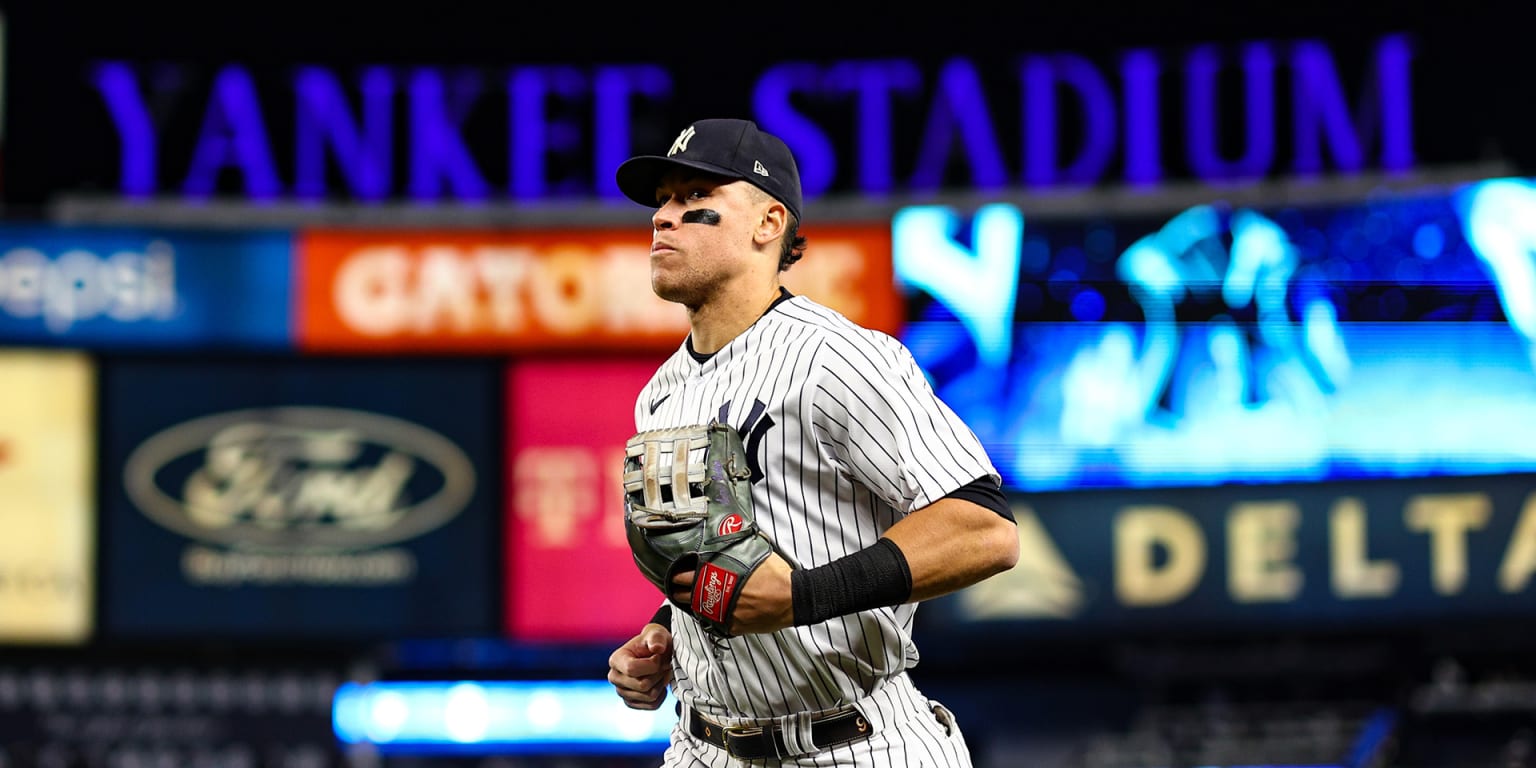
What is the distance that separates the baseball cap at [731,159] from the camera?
2801 millimetres

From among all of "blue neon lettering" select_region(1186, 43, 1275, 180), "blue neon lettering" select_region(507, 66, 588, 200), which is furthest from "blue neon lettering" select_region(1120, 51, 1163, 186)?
"blue neon lettering" select_region(507, 66, 588, 200)

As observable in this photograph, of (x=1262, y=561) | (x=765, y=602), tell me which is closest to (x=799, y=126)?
(x=1262, y=561)

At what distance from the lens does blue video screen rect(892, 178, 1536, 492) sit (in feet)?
32.9

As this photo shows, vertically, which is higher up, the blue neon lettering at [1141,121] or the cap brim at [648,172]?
the blue neon lettering at [1141,121]

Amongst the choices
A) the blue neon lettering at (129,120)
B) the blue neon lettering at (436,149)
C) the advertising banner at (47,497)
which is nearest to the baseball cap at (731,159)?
the advertising banner at (47,497)

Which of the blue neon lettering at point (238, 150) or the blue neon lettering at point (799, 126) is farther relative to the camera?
the blue neon lettering at point (238, 150)

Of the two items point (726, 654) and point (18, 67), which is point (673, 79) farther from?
point (726, 654)

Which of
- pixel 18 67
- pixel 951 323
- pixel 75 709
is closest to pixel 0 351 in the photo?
pixel 75 709

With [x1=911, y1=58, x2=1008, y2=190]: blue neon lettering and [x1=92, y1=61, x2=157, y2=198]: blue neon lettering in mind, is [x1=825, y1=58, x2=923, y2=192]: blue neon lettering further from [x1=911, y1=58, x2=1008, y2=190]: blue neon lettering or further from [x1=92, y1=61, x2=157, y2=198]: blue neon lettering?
[x1=92, y1=61, x2=157, y2=198]: blue neon lettering

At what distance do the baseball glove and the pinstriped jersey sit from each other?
0.26ft

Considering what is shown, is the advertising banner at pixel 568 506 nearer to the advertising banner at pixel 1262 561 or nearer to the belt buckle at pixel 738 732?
the advertising banner at pixel 1262 561

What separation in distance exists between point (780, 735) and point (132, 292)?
8466 millimetres

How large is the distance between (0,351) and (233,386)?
134 cm

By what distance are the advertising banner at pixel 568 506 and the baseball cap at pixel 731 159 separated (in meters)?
7.29
